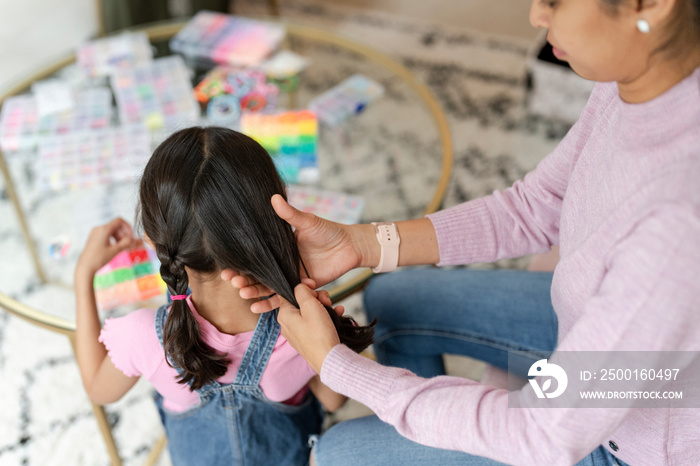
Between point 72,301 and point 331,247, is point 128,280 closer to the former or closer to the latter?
point 72,301

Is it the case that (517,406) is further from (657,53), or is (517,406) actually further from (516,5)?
(516,5)

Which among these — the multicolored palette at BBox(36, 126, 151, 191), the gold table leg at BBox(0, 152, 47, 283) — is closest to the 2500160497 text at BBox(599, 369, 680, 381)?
the multicolored palette at BBox(36, 126, 151, 191)

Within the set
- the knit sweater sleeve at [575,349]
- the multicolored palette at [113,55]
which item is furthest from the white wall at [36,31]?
the knit sweater sleeve at [575,349]

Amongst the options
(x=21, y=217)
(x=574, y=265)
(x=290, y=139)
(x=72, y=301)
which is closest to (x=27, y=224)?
(x=21, y=217)

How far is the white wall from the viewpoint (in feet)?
A: 6.41

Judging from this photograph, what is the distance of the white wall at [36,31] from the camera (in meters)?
1.95

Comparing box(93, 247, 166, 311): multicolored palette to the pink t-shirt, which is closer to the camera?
the pink t-shirt

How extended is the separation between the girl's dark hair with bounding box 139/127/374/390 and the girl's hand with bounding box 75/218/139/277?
0.73 ft

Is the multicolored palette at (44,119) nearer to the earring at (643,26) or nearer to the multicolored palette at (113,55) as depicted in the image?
the multicolored palette at (113,55)

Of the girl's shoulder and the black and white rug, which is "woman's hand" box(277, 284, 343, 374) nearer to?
the girl's shoulder

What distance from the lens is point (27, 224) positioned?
1.29m

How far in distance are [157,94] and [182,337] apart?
788 mm

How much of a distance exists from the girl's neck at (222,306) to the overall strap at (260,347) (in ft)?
0.06

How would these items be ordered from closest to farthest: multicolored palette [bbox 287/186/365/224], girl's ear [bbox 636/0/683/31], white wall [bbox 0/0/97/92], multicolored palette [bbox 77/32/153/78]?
girl's ear [bbox 636/0/683/31] → multicolored palette [bbox 287/186/365/224] → multicolored palette [bbox 77/32/153/78] → white wall [bbox 0/0/97/92]
